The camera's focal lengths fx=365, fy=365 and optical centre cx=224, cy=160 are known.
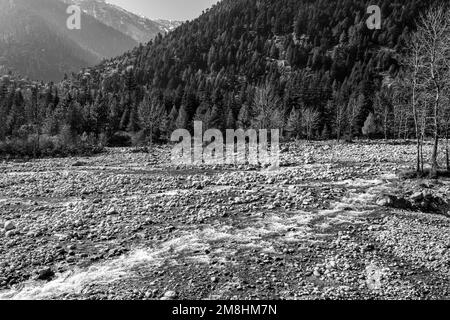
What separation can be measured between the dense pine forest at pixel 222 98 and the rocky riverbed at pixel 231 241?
54.9 ft

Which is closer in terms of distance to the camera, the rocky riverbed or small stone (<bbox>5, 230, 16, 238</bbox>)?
the rocky riverbed

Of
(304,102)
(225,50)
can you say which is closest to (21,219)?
(304,102)

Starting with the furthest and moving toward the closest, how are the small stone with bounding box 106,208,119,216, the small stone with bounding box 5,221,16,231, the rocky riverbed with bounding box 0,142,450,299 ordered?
the small stone with bounding box 106,208,119,216
the small stone with bounding box 5,221,16,231
the rocky riverbed with bounding box 0,142,450,299

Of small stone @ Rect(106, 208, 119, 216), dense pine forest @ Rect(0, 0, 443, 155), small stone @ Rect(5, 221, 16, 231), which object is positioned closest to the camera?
small stone @ Rect(5, 221, 16, 231)

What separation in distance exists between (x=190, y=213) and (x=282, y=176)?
401 inches

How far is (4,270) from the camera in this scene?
1190 centimetres

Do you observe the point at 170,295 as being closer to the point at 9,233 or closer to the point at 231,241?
the point at 231,241

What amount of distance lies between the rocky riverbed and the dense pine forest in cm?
1673

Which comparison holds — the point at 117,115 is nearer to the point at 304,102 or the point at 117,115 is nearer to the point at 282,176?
the point at 304,102

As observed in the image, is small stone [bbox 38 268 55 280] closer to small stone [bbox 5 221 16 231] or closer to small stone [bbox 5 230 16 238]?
small stone [bbox 5 230 16 238]

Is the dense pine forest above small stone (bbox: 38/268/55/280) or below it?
above

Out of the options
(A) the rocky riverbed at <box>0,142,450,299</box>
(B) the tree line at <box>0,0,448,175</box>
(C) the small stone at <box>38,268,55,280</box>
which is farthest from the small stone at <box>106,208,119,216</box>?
(B) the tree line at <box>0,0,448,175</box>

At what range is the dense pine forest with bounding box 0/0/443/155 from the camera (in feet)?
258

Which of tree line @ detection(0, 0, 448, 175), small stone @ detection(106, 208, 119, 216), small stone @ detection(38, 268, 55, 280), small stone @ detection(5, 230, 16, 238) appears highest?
tree line @ detection(0, 0, 448, 175)
